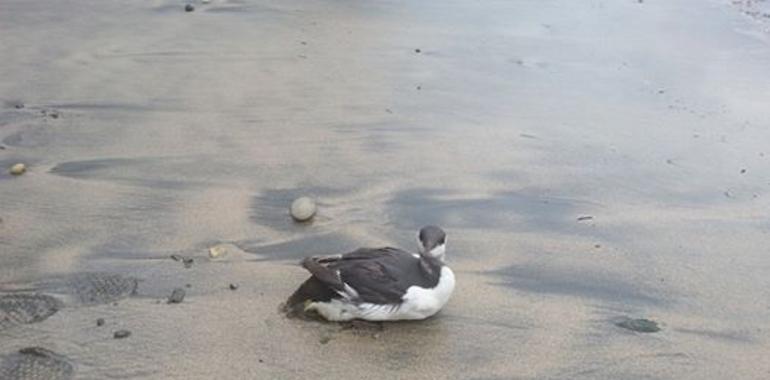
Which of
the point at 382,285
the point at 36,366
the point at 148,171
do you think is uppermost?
the point at 382,285

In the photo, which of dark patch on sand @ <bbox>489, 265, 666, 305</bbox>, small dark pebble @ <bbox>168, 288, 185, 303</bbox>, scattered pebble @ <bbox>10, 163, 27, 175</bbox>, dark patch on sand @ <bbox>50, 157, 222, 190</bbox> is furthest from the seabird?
scattered pebble @ <bbox>10, 163, 27, 175</bbox>

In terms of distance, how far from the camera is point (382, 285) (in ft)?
12.4

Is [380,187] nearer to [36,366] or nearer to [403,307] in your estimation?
[403,307]

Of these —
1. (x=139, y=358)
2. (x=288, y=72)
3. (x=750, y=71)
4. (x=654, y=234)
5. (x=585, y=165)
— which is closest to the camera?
(x=139, y=358)

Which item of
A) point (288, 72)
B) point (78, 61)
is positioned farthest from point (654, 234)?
point (78, 61)

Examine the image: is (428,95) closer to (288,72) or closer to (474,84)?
(474,84)

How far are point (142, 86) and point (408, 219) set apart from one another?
9.51 ft

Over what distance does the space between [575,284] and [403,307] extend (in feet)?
3.13

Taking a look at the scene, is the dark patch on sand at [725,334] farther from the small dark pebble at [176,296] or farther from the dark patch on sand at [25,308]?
the dark patch on sand at [25,308]

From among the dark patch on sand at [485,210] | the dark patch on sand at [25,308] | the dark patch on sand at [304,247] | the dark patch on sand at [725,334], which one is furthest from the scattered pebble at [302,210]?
the dark patch on sand at [725,334]

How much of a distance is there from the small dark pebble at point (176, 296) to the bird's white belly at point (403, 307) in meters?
0.56

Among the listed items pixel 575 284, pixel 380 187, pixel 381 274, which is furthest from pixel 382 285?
pixel 380 187

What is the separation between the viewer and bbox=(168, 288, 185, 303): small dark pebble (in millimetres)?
3994

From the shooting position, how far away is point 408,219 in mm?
5008
